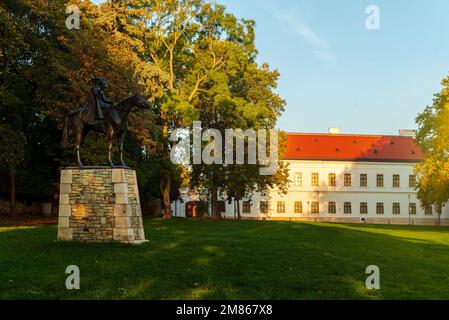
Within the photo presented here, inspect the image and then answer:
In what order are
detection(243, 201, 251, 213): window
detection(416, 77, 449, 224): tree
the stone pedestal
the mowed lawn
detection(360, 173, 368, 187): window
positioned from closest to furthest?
the mowed lawn → the stone pedestal → detection(416, 77, 449, 224): tree → detection(243, 201, 251, 213): window → detection(360, 173, 368, 187): window

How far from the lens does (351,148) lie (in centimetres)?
7494

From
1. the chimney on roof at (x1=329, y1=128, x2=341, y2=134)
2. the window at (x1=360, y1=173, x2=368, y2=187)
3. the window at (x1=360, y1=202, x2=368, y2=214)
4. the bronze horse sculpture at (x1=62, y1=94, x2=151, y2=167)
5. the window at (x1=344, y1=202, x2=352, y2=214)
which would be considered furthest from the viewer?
the chimney on roof at (x1=329, y1=128, x2=341, y2=134)

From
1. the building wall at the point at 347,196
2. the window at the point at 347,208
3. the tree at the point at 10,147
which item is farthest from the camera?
the window at the point at 347,208

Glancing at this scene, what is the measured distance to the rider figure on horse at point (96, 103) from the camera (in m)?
17.2

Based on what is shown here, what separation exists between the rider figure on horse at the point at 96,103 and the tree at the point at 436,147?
2789 centimetres

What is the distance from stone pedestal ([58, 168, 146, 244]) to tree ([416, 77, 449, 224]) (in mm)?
27588

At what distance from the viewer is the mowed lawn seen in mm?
10352

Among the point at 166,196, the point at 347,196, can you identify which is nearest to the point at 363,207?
the point at 347,196

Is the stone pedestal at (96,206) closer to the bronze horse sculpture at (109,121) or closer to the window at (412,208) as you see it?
the bronze horse sculpture at (109,121)

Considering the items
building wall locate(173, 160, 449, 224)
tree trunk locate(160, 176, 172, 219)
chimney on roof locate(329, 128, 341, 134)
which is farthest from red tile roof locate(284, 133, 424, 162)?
tree trunk locate(160, 176, 172, 219)

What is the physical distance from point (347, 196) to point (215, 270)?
6296 centimetres

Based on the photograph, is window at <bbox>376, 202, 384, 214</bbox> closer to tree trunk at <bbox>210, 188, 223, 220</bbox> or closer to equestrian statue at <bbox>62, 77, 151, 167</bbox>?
tree trunk at <bbox>210, 188, 223, 220</bbox>

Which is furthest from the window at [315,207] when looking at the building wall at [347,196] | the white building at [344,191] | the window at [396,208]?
the window at [396,208]

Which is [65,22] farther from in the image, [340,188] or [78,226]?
[340,188]
